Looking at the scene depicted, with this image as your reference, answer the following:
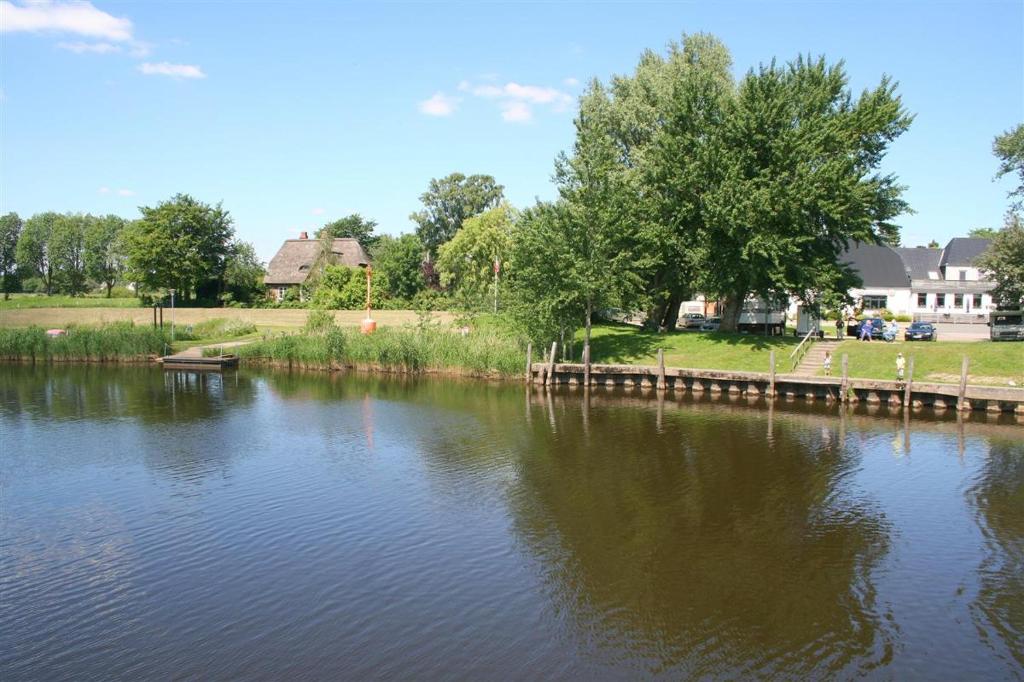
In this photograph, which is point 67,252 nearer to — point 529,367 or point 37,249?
point 37,249

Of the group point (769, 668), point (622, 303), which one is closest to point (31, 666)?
point (769, 668)

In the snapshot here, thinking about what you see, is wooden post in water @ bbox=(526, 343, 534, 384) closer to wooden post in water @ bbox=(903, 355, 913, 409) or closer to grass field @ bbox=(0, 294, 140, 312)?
wooden post in water @ bbox=(903, 355, 913, 409)

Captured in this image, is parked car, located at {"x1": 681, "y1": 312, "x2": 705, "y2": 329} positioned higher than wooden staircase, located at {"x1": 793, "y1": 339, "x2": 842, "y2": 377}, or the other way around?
parked car, located at {"x1": 681, "y1": 312, "x2": 705, "y2": 329}

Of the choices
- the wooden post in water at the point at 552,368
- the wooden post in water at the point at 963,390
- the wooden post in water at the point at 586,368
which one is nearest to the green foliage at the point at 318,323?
the wooden post in water at the point at 552,368

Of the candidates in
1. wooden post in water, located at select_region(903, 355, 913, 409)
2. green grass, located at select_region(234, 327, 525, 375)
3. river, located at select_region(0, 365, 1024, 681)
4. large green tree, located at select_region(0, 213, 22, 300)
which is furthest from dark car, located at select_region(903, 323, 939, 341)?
large green tree, located at select_region(0, 213, 22, 300)

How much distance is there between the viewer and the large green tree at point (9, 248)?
359ft

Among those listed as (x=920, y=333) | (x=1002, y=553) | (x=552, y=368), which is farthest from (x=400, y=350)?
(x=1002, y=553)

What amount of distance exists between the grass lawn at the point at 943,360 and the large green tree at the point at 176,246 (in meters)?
56.7

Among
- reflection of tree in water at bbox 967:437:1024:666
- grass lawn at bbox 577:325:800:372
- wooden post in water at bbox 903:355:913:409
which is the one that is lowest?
reflection of tree in water at bbox 967:437:1024:666

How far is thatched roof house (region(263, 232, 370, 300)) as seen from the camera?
8416 cm

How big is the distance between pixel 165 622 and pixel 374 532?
5.23 m

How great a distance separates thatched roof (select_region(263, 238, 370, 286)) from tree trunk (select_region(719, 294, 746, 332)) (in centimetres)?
4626

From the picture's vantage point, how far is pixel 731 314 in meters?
48.7

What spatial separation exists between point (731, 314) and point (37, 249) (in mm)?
105450
